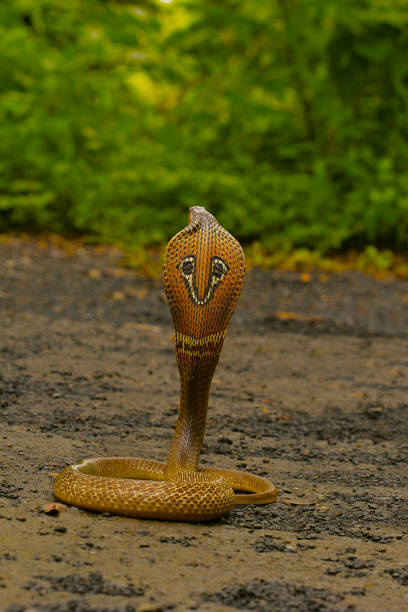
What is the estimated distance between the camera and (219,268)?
3135 millimetres

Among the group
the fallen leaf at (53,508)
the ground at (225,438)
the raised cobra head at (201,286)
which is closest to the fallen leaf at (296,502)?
the ground at (225,438)

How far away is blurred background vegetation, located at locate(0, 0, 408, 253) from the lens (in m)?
9.34

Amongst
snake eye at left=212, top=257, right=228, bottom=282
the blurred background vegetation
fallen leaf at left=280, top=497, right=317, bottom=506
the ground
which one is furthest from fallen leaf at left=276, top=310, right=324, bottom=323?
snake eye at left=212, top=257, right=228, bottom=282

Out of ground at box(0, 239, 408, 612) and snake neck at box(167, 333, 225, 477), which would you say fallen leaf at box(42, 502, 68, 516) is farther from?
snake neck at box(167, 333, 225, 477)

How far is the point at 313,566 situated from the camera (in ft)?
8.41

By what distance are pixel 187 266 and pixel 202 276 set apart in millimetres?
68

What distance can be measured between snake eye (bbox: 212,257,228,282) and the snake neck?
26cm

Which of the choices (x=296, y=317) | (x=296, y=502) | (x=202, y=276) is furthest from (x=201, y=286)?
(x=296, y=317)

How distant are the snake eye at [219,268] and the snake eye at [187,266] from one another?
0.08 metres

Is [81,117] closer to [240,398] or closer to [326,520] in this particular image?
[240,398]

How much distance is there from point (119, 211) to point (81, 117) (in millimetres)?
1380

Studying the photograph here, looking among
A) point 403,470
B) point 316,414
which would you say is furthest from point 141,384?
point 403,470

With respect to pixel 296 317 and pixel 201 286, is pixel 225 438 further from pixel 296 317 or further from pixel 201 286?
pixel 296 317

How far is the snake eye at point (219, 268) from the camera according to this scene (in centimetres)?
312
